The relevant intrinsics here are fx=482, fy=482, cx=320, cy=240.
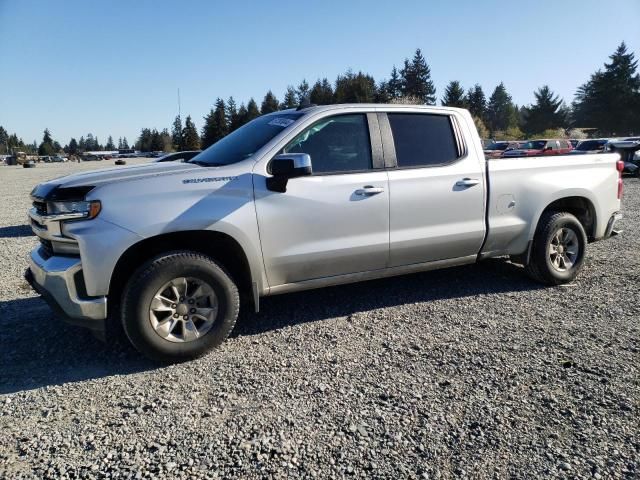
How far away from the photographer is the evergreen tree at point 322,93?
275 feet

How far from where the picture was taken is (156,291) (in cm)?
353

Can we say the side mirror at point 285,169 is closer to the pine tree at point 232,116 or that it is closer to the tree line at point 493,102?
the tree line at point 493,102

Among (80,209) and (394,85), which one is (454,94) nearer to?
(394,85)

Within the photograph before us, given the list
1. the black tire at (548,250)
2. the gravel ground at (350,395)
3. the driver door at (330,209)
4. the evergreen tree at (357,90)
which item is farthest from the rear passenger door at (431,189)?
the evergreen tree at (357,90)

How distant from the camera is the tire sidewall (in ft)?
17.0

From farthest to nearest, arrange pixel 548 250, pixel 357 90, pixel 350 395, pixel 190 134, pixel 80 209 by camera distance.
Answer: pixel 190 134
pixel 357 90
pixel 548 250
pixel 80 209
pixel 350 395

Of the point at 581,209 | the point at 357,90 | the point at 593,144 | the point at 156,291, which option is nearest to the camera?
the point at 156,291

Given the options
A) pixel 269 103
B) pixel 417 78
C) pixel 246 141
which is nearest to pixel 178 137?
pixel 269 103

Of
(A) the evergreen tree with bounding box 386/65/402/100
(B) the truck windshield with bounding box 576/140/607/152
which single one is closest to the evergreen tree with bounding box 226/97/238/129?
(A) the evergreen tree with bounding box 386/65/402/100

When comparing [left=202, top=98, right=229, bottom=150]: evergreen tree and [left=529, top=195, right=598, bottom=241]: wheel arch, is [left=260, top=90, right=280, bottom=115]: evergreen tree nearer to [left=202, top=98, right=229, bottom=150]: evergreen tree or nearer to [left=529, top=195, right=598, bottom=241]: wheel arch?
[left=202, top=98, right=229, bottom=150]: evergreen tree

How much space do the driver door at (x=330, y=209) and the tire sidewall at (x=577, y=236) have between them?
6.53ft

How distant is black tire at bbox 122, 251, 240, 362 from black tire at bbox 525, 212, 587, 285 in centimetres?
335

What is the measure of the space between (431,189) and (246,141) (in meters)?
1.77

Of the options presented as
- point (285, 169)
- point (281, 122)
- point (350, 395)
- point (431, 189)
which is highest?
point (281, 122)
